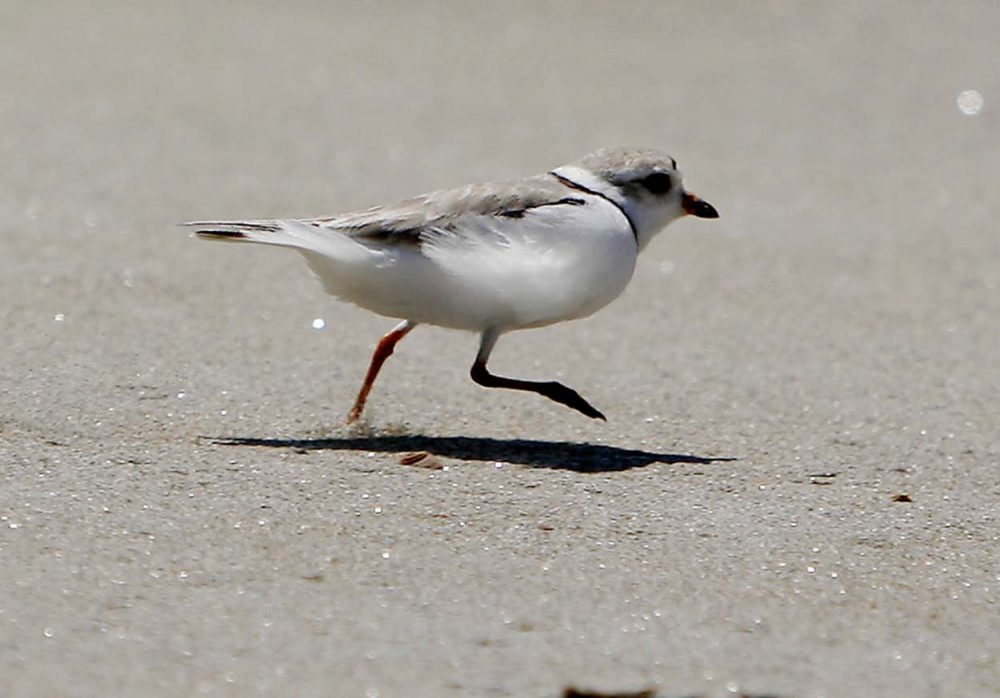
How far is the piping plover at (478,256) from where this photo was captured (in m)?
4.09

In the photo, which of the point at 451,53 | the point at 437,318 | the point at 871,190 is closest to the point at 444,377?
the point at 437,318

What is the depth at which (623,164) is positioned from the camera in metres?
4.46

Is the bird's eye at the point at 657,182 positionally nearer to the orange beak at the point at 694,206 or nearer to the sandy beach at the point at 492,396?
the orange beak at the point at 694,206

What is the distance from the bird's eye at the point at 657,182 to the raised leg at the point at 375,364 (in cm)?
70

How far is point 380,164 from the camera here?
25.3 ft

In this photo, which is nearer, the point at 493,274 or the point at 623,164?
the point at 493,274

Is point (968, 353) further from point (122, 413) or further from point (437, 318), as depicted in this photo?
point (122, 413)

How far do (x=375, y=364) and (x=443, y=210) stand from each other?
49cm

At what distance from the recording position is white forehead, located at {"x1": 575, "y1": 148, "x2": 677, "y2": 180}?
14.6 feet

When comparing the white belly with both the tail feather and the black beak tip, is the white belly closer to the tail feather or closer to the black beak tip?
the tail feather

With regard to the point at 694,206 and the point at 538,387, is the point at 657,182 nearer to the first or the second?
the point at 694,206

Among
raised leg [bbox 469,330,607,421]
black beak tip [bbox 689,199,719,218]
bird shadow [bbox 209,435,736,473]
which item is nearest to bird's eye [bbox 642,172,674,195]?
black beak tip [bbox 689,199,719,218]

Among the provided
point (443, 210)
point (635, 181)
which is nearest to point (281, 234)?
point (443, 210)

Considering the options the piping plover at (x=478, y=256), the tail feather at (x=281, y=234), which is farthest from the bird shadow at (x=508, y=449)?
the tail feather at (x=281, y=234)
